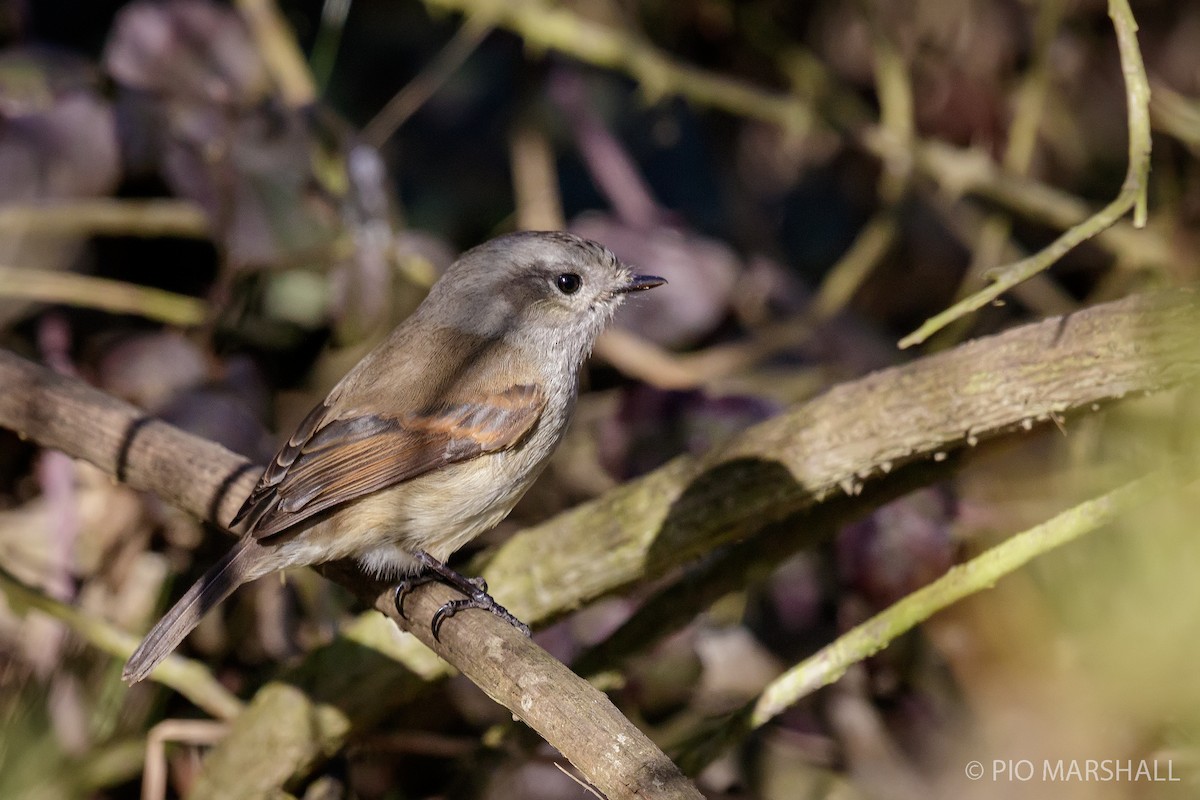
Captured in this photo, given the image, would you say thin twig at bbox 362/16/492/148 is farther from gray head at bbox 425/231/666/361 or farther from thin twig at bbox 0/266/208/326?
gray head at bbox 425/231/666/361

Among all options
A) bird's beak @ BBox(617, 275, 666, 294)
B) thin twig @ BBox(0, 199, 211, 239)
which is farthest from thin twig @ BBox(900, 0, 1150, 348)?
thin twig @ BBox(0, 199, 211, 239)

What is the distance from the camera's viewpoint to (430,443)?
2.89 metres

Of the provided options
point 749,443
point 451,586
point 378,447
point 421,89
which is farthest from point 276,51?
point 749,443

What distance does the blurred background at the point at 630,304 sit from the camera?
3.06 m

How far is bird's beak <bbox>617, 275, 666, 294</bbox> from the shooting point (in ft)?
10.9

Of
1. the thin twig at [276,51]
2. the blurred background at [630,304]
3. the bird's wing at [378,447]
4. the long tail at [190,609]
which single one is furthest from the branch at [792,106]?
the long tail at [190,609]

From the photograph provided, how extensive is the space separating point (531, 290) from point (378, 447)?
25.7 inches

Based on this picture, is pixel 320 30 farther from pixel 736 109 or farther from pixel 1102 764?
pixel 1102 764

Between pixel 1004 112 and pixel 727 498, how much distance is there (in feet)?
10.6

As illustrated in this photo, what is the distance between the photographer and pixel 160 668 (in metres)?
3.14

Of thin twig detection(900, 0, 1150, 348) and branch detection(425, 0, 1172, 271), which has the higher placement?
branch detection(425, 0, 1172, 271)

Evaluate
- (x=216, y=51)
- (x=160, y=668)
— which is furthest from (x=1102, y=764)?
(x=216, y=51)

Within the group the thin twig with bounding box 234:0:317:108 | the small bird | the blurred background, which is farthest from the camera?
the thin twig with bounding box 234:0:317:108

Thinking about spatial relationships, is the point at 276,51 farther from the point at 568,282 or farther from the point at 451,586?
the point at 451,586
